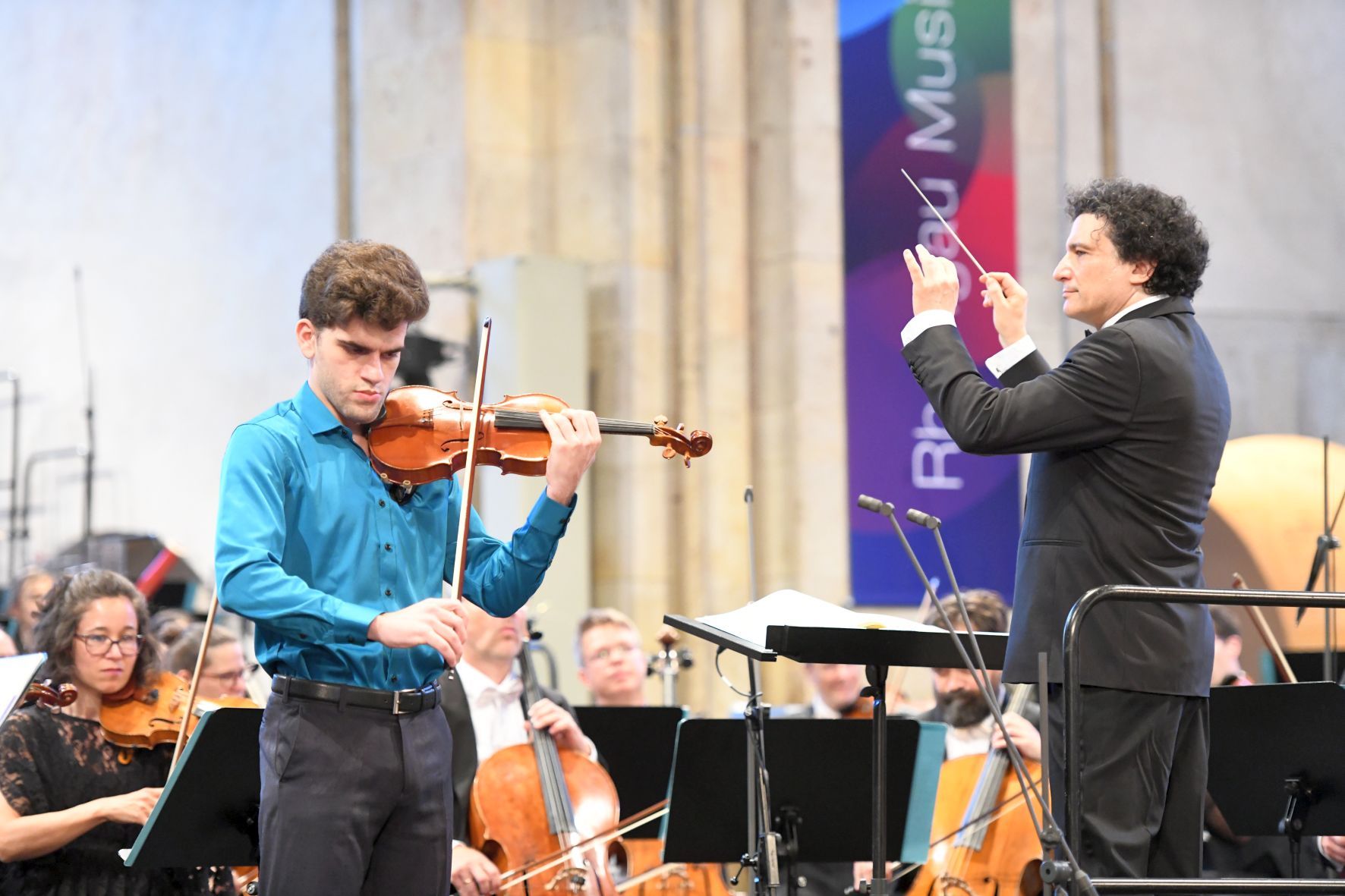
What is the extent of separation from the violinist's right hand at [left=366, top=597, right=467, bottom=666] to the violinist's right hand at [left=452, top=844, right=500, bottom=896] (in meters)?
1.83

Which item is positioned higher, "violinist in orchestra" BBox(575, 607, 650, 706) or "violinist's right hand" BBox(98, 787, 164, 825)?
"violinist in orchestra" BBox(575, 607, 650, 706)

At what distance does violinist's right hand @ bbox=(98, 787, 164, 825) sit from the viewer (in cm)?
391

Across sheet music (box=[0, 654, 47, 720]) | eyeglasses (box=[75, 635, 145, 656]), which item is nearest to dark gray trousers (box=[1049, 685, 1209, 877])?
sheet music (box=[0, 654, 47, 720])

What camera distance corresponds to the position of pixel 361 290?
9.30ft

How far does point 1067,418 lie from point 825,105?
15.9 feet

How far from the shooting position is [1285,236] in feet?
30.0

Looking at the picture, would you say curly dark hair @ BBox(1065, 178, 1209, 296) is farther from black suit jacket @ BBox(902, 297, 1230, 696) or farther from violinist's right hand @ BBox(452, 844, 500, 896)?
violinist's right hand @ BBox(452, 844, 500, 896)

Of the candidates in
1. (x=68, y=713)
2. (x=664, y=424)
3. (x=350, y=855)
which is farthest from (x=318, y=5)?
(x=350, y=855)

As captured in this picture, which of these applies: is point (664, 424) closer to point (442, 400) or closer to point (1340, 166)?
point (442, 400)

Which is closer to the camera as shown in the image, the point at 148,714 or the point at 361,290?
the point at 361,290

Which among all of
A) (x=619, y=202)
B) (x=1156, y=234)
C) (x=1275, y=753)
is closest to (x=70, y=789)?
(x=1156, y=234)

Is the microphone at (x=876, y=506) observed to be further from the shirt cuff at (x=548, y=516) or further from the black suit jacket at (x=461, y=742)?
the black suit jacket at (x=461, y=742)

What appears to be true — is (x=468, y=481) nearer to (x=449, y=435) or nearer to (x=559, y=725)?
(x=449, y=435)

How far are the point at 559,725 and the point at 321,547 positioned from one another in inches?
75.5
